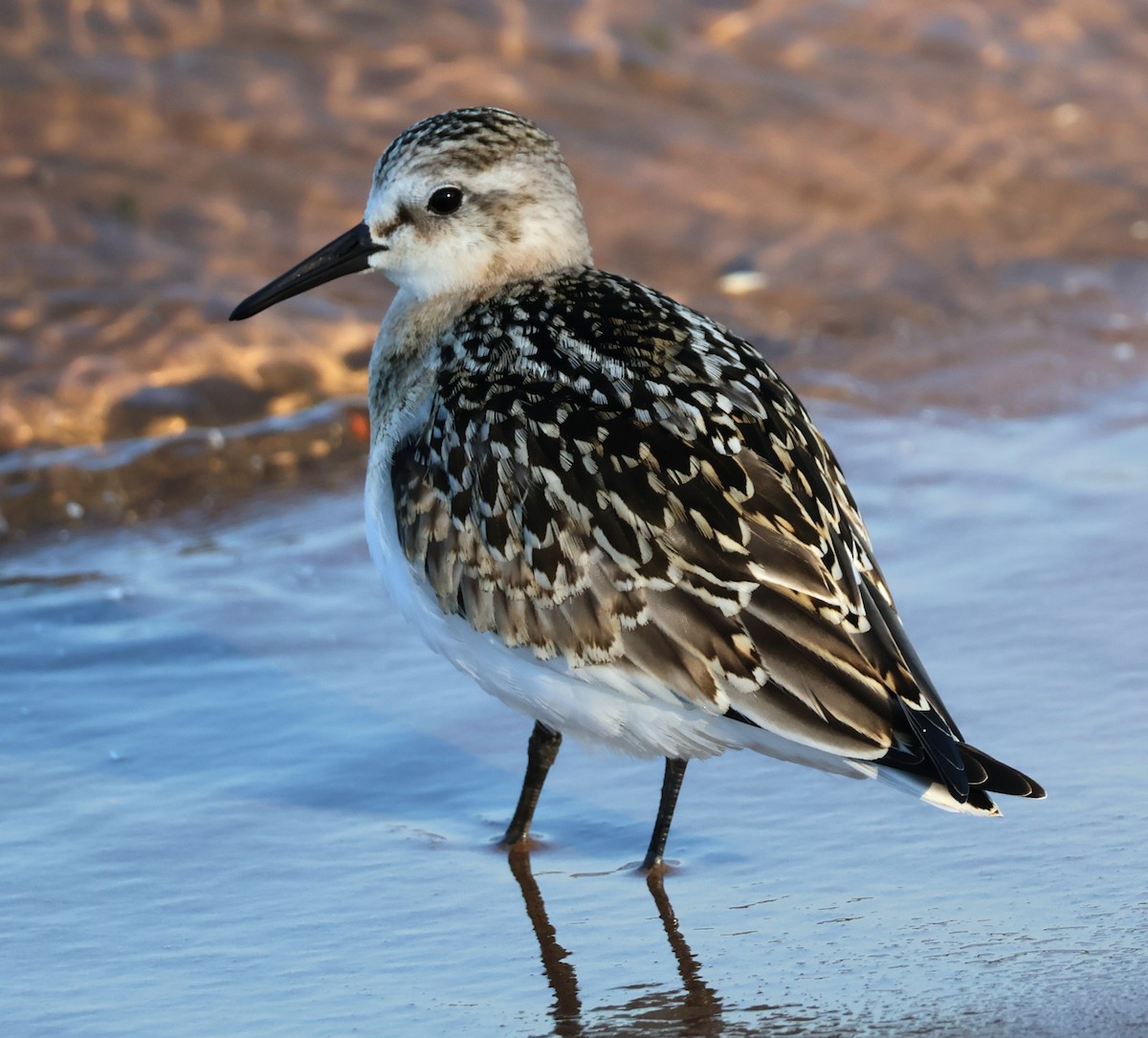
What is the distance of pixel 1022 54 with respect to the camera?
940 centimetres

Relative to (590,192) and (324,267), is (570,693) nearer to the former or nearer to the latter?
(324,267)

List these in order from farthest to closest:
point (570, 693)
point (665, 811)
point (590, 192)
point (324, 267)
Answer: point (590, 192) → point (324, 267) → point (665, 811) → point (570, 693)

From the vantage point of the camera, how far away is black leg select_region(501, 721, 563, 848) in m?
4.52

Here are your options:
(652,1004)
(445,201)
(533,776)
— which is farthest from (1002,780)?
(445,201)

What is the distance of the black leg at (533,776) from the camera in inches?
178

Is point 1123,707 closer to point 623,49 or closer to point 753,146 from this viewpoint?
point 753,146

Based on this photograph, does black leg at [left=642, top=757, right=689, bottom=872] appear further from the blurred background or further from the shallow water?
the blurred background

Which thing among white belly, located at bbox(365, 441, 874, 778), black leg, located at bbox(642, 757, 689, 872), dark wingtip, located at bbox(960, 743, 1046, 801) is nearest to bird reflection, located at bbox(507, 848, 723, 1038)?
black leg, located at bbox(642, 757, 689, 872)

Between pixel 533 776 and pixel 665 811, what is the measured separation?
0.37m

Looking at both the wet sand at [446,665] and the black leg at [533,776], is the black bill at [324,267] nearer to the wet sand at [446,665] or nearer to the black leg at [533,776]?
the wet sand at [446,665]

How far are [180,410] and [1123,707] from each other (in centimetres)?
367

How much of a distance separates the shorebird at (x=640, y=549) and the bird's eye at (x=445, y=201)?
0.08m

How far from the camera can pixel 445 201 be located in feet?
16.1

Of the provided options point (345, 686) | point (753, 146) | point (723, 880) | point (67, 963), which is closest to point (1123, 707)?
point (723, 880)
